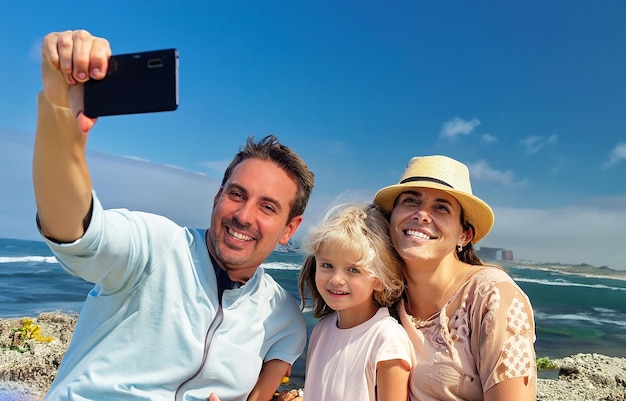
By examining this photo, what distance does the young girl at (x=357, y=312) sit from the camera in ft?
9.12

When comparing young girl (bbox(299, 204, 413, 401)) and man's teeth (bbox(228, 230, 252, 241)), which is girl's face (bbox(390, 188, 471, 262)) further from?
man's teeth (bbox(228, 230, 252, 241))

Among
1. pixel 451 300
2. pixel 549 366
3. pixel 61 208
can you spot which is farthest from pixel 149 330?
pixel 549 366

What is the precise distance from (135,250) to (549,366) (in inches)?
326

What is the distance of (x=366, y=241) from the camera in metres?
2.95

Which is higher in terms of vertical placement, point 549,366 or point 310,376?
point 310,376

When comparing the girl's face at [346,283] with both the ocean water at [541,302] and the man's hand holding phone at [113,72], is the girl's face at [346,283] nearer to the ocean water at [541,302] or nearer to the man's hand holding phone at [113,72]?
the man's hand holding phone at [113,72]

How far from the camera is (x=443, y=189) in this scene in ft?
9.48

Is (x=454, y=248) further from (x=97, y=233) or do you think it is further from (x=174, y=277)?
(x=97, y=233)

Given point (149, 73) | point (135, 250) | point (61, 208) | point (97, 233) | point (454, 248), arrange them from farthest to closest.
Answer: point (454, 248), point (135, 250), point (97, 233), point (61, 208), point (149, 73)

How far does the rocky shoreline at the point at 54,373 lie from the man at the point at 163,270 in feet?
12.3

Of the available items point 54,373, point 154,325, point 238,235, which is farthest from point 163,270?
point 54,373

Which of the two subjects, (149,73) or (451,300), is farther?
(451,300)

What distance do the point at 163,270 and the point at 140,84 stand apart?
112 cm

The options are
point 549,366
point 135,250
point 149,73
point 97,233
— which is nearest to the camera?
point 149,73
